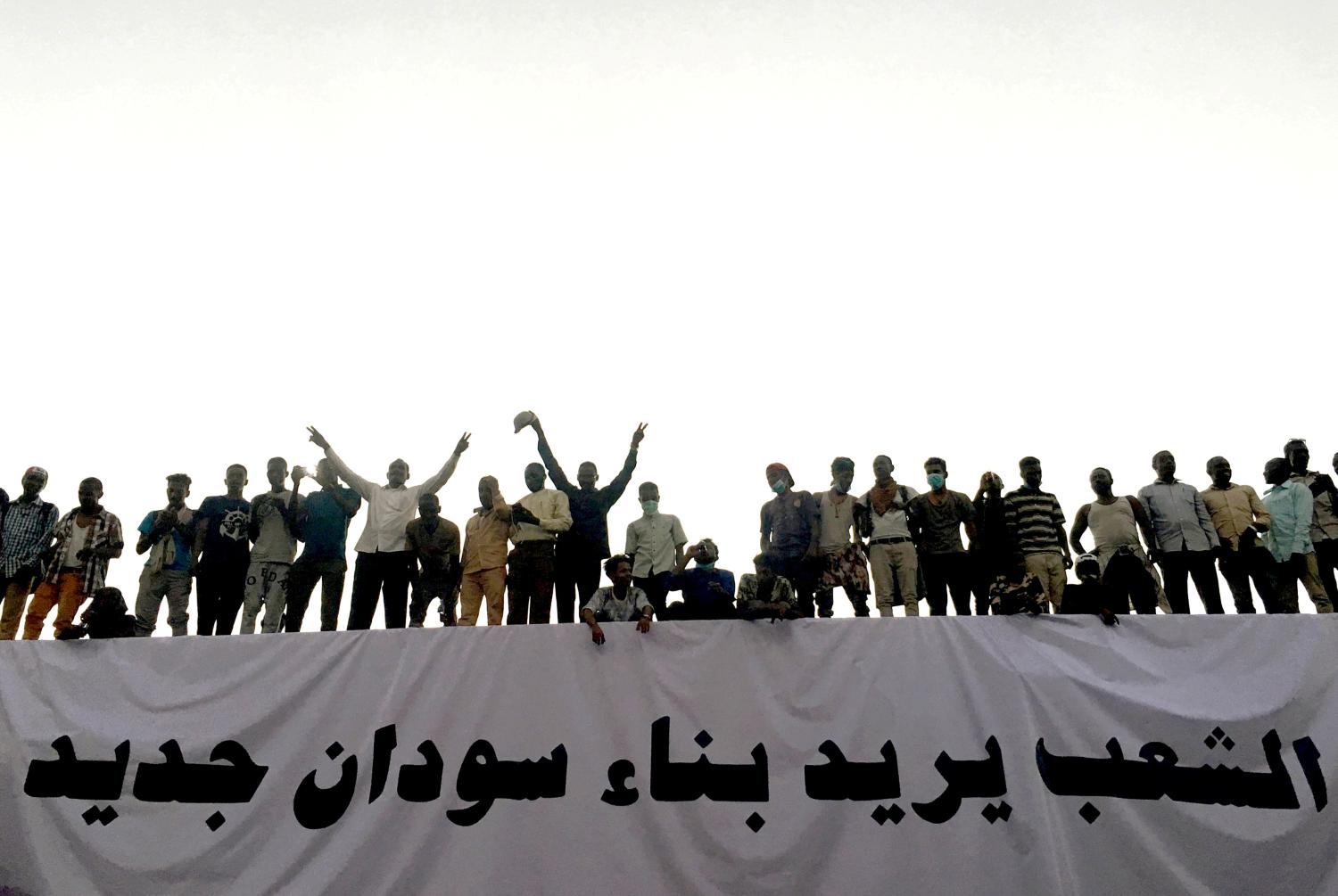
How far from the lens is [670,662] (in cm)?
648

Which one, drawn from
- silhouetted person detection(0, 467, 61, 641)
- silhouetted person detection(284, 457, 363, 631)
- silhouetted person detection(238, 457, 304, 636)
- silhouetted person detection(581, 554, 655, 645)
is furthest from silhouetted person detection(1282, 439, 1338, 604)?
silhouetted person detection(0, 467, 61, 641)

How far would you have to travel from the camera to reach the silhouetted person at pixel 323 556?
764 cm

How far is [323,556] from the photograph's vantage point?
7.70 m

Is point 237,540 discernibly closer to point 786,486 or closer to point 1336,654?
point 786,486

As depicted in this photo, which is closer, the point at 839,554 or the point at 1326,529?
the point at 839,554

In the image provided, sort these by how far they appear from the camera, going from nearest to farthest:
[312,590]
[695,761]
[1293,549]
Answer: [695,761]
[312,590]
[1293,549]

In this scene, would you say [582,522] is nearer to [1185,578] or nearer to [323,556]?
[323,556]

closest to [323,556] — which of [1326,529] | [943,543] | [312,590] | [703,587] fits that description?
[312,590]

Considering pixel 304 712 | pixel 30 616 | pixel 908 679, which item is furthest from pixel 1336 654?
pixel 30 616

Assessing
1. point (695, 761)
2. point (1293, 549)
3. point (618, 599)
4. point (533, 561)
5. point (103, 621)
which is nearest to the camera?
point (695, 761)

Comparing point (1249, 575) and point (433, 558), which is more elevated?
point (433, 558)

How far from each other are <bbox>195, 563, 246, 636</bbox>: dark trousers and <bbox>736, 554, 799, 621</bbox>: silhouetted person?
157 inches

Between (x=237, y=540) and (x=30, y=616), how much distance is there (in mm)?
1659

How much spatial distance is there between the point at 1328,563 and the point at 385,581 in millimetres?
7735
